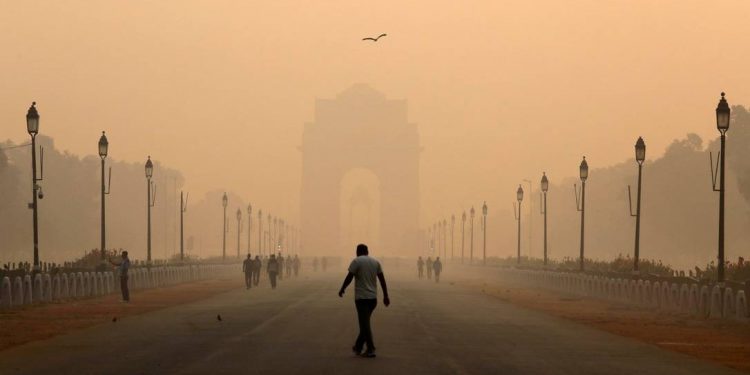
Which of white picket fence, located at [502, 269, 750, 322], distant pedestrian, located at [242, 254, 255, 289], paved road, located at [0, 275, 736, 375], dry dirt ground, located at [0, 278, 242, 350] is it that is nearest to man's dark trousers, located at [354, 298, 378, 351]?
paved road, located at [0, 275, 736, 375]

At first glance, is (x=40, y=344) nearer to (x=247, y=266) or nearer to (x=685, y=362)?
(x=685, y=362)

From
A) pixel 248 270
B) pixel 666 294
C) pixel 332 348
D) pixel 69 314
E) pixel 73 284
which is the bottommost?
pixel 248 270

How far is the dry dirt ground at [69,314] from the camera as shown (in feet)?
92.9

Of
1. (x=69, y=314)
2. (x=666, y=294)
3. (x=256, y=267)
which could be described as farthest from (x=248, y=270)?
(x=69, y=314)

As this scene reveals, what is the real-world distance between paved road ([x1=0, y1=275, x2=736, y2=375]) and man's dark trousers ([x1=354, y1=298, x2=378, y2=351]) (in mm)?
346

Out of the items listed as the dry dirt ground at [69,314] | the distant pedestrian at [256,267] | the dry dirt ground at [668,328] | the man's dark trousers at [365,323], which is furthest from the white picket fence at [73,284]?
the man's dark trousers at [365,323]

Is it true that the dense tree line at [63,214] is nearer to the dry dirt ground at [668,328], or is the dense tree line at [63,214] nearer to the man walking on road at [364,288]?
the dry dirt ground at [668,328]

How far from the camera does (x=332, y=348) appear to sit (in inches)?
931

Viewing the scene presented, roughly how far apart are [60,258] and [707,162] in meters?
64.4

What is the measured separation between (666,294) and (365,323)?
21878 millimetres

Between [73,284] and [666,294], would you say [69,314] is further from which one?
[666,294]

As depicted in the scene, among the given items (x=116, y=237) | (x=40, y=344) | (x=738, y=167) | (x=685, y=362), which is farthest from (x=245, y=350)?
(x=116, y=237)

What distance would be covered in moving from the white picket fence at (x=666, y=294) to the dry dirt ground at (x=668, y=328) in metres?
0.50

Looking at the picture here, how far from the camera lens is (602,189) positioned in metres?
182
